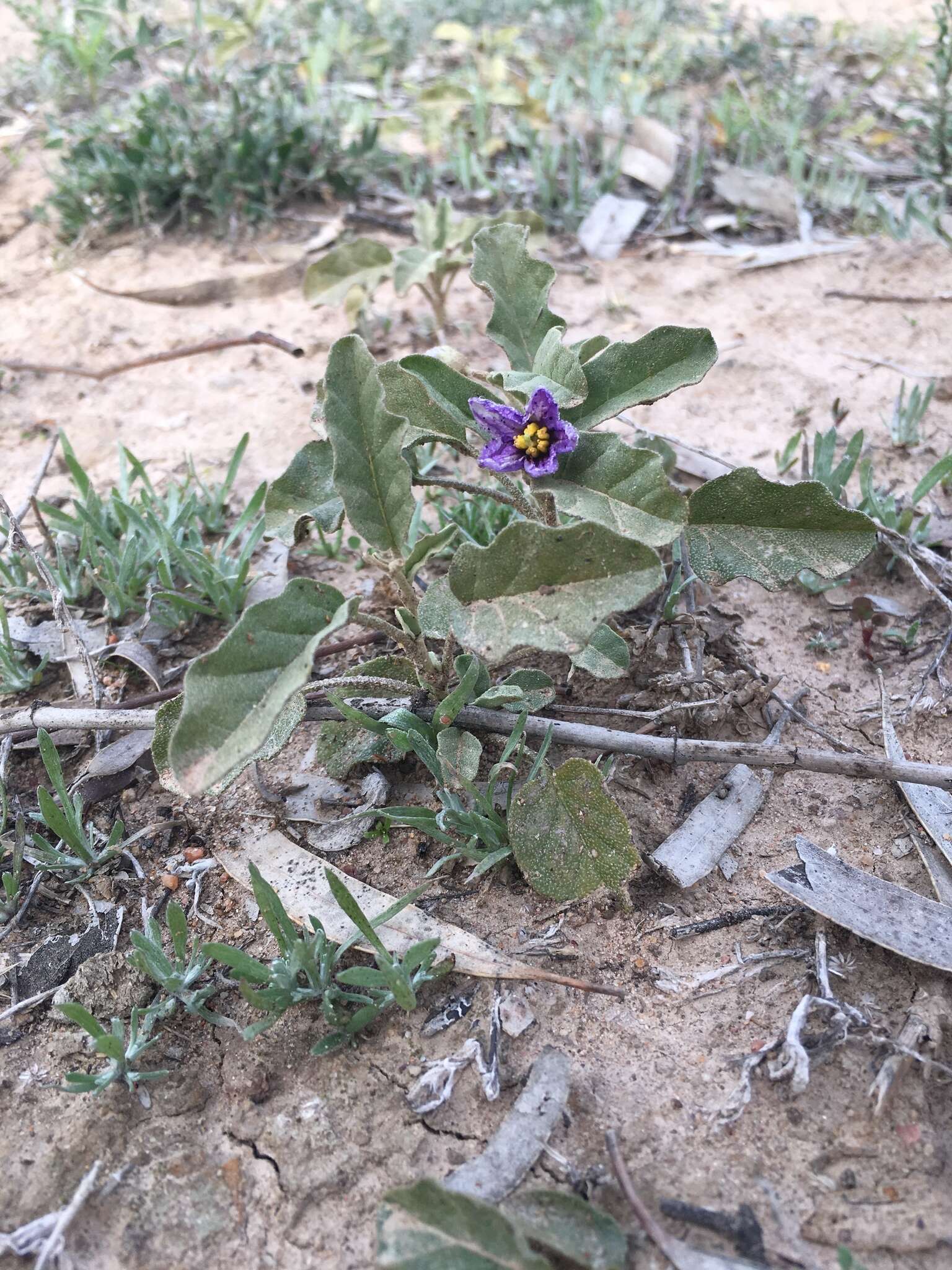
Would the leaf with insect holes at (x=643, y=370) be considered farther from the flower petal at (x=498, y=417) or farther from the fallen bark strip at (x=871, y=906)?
the fallen bark strip at (x=871, y=906)

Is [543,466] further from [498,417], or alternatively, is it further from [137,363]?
[137,363]

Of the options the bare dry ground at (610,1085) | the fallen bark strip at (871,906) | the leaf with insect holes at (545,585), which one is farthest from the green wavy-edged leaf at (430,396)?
the fallen bark strip at (871,906)

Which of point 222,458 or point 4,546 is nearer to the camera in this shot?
point 4,546

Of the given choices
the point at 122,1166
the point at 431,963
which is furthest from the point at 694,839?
the point at 122,1166

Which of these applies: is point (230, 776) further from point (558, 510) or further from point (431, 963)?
point (558, 510)

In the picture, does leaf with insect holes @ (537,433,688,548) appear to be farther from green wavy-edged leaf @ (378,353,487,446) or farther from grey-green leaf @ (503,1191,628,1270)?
grey-green leaf @ (503,1191,628,1270)

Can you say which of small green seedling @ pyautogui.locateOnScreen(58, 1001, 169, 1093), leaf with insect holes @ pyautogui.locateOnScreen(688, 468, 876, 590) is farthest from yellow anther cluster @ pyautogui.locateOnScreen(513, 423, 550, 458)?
small green seedling @ pyautogui.locateOnScreen(58, 1001, 169, 1093)
